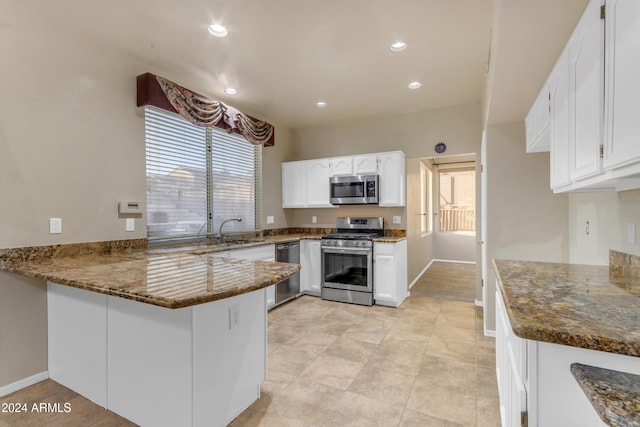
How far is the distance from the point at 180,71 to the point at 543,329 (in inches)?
139

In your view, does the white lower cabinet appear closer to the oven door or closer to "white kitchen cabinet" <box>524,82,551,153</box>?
"white kitchen cabinet" <box>524,82,551,153</box>

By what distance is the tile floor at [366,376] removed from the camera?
1.84 m

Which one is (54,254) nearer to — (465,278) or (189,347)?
(189,347)

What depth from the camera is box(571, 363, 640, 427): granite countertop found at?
609 millimetres

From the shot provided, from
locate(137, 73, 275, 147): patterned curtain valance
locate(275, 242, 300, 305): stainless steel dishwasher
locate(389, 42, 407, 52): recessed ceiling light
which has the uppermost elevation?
locate(389, 42, 407, 52): recessed ceiling light

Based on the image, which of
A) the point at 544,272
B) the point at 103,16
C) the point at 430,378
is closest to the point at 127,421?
the point at 430,378

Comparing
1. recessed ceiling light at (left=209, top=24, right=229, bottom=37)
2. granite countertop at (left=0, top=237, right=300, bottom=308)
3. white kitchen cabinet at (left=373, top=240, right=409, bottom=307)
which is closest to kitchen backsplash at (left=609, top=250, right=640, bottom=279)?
granite countertop at (left=0, top=237, right=300, bottom=308)

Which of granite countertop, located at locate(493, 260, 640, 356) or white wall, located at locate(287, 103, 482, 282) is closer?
granite countertop, located at locate(493, 260, 640, 356)

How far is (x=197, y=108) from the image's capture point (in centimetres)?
325

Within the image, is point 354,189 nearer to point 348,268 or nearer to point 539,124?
point 348,268

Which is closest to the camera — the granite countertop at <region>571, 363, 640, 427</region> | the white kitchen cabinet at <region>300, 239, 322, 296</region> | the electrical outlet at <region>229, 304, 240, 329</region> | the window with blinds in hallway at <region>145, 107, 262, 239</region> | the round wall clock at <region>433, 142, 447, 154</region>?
the granite countertop at <region>571, 363, 640, 427</region>

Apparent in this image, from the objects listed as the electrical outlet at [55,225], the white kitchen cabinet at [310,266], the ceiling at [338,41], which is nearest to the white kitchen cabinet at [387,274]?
the white kitchen cabinet at [310,266]

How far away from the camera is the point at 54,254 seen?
2.31 metres

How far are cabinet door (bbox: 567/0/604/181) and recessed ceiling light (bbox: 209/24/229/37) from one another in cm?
226
